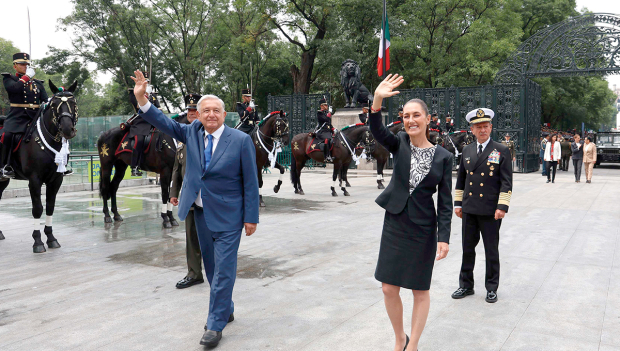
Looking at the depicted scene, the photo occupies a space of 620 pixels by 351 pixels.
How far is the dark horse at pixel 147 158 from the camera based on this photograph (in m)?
9.50

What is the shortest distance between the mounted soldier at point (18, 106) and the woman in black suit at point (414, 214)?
6486 mm

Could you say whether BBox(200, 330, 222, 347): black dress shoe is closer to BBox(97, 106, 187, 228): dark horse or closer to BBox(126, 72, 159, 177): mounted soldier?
BBox(97, 106, 187, 228): dark horse

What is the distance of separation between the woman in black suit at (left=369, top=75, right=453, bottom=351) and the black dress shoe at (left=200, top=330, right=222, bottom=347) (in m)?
1.40

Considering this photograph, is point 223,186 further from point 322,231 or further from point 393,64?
point 393,64

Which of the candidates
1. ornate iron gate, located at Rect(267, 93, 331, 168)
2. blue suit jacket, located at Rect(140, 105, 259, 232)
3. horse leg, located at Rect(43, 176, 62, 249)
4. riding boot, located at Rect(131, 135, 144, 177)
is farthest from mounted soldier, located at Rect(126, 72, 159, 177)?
ornate iron gate, located at Rect(267, 93, 331, 168)

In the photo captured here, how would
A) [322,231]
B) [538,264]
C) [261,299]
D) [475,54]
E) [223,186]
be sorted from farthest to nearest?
1. [475,54]
2. [322,231]
3. [538,264]
4. [261,299]
5. [223,186]

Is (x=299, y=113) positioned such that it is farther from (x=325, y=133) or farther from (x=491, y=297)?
(x=491, y=297)

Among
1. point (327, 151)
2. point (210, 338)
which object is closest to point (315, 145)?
point (327, 151)

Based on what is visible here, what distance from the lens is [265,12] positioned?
1273 inches

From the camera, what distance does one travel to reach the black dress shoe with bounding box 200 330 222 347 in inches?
156

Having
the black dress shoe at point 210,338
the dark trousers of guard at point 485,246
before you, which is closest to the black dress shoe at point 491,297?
the dark trousers of guard at point 485,246

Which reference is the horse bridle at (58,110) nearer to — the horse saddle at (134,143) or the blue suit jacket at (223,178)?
the horse saddle at (134,143)

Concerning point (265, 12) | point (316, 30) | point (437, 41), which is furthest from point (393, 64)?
point (265, 12)

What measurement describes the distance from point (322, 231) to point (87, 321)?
5083 mm
